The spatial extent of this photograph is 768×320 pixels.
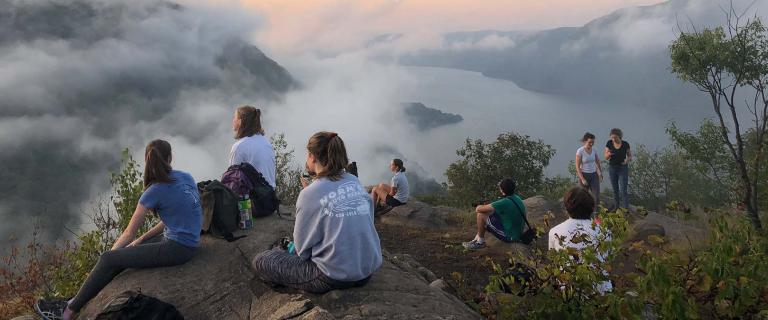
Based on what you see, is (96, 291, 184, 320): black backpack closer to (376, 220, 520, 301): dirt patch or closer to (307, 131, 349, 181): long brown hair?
(307, 131, 349, 181): long brown hair

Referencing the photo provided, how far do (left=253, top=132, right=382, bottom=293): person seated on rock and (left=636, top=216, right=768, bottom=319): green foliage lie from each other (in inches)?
77.4

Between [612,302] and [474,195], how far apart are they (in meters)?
28.4

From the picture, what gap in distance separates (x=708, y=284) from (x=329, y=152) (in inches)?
105

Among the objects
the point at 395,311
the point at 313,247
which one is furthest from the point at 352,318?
the point at 313,247

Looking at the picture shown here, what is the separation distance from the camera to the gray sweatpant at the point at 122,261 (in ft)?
15.5

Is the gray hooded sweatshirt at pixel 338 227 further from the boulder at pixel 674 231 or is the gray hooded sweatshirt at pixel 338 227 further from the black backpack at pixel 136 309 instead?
the boulder at pixel 674 231

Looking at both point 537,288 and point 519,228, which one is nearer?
point 537,288

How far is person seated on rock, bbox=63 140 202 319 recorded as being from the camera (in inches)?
188

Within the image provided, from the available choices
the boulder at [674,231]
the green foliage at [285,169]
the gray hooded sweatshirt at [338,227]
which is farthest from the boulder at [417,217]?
the gray hooded sweatshirt at [338,227]

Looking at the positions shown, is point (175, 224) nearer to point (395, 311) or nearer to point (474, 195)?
point (395, 311)

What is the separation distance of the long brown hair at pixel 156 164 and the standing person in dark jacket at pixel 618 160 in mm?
9110

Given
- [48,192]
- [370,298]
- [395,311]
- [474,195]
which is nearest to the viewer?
[395,311]

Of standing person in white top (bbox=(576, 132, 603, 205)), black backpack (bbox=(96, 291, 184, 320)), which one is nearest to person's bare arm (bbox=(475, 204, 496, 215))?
standing person in white top (bbox=(576, 132, 603, 205))

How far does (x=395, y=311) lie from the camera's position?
153 inches
